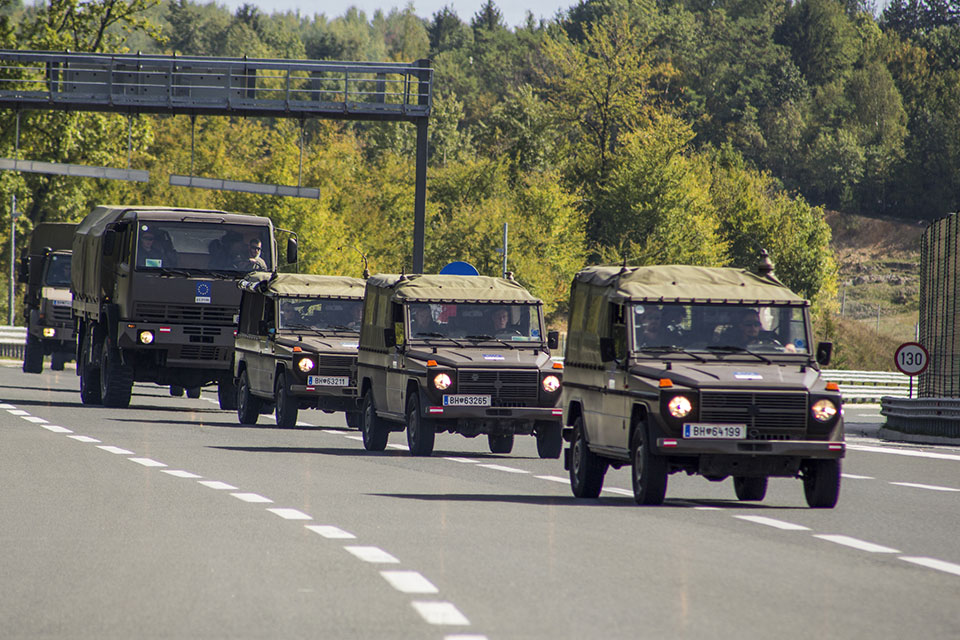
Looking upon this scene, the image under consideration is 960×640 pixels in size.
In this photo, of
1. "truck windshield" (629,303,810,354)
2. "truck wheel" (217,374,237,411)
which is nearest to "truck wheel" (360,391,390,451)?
"truck windshield" (629,303,810,354)

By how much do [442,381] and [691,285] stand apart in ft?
19.9

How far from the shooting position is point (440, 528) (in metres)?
13.3

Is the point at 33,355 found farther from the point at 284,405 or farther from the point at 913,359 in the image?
the point at 913,359

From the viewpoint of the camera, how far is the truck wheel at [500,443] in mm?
25109

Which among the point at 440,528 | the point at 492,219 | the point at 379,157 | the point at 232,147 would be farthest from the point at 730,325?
the point at 379,157

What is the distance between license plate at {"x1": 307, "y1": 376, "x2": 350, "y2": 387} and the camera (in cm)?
2788

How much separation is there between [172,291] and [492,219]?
58.1 m

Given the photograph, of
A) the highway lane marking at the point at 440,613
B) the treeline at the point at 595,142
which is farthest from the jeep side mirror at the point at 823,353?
the treeline at the point at 595,142

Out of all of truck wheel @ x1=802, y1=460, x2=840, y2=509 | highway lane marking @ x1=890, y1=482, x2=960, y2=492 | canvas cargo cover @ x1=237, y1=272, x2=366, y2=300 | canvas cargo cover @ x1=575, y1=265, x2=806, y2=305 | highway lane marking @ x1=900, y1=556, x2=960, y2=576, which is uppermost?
canvas cargo cover @ x1=237, y1=272, x2=366, y2=300

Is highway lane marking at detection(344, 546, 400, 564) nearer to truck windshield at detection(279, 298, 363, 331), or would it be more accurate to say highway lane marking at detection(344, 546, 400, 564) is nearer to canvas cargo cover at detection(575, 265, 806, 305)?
canvas cargo cover at detection(575, 265, 806, 305)

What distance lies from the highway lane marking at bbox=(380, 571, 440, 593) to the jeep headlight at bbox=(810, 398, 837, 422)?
5809 mm

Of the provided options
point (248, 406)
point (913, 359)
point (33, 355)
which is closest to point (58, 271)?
point (33, 355)

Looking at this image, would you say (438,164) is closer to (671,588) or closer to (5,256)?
(5,256)

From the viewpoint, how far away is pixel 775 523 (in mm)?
14375
